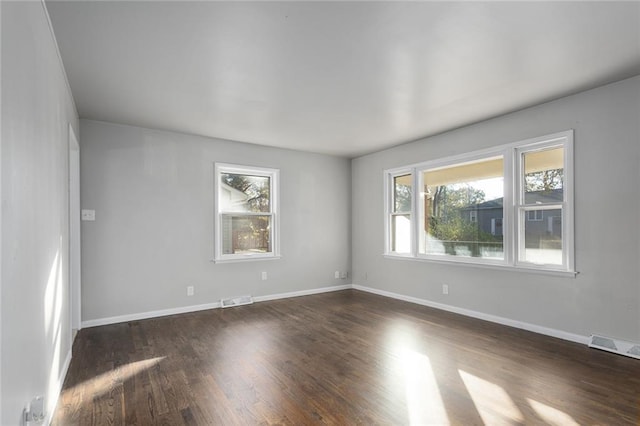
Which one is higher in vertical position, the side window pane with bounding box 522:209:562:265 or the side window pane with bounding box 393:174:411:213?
the side window pane with bounding box 393:174:411:213

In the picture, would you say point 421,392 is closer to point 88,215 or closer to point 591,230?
point 591,230

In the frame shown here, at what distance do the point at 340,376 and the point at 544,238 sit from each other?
9.03ft

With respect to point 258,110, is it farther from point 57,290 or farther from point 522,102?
point 522,102

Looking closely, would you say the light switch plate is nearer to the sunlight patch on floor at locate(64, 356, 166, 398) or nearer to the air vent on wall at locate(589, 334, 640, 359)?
the sunlight patch on floor at locate(64, 356, 166, 398)

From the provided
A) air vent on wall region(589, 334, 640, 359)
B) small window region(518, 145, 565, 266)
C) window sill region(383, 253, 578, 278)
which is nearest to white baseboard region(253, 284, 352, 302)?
window sill region(383, 253, 578, 278)

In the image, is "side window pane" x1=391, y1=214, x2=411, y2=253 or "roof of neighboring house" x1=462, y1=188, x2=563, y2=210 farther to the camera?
"side window pane" x1=391, y1=214, x2=411, y2=253

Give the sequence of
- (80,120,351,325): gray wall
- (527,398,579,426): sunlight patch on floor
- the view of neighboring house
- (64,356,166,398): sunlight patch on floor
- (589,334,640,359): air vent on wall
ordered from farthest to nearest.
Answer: (80,120,351,325): gray wall → the view of neighboring house → (589,334,640,359): air vent on wall → (64,356,166,398): sunlight patch on floor → (527,398,579,426): sunlight patch on floor

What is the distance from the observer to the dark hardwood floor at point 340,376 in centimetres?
217

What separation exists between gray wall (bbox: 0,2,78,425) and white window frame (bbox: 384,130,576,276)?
170 inches

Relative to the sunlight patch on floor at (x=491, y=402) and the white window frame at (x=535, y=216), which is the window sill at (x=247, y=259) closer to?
the sunlight patch on floor at (x=491, y=402)

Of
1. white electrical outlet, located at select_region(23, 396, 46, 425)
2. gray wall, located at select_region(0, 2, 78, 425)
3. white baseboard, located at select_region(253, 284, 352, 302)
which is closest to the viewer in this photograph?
gray wall, located at select_region(0, 2, 78, 425)

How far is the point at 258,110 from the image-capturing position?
12.5 feet

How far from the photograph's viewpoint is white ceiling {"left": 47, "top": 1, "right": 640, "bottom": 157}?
2.10 meters

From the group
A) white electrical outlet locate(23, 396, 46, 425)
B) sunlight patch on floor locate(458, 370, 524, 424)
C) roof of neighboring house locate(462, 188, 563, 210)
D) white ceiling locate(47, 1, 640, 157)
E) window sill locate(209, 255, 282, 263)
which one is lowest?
sunlight patch on floor locate(458, 370, 524, 424)
